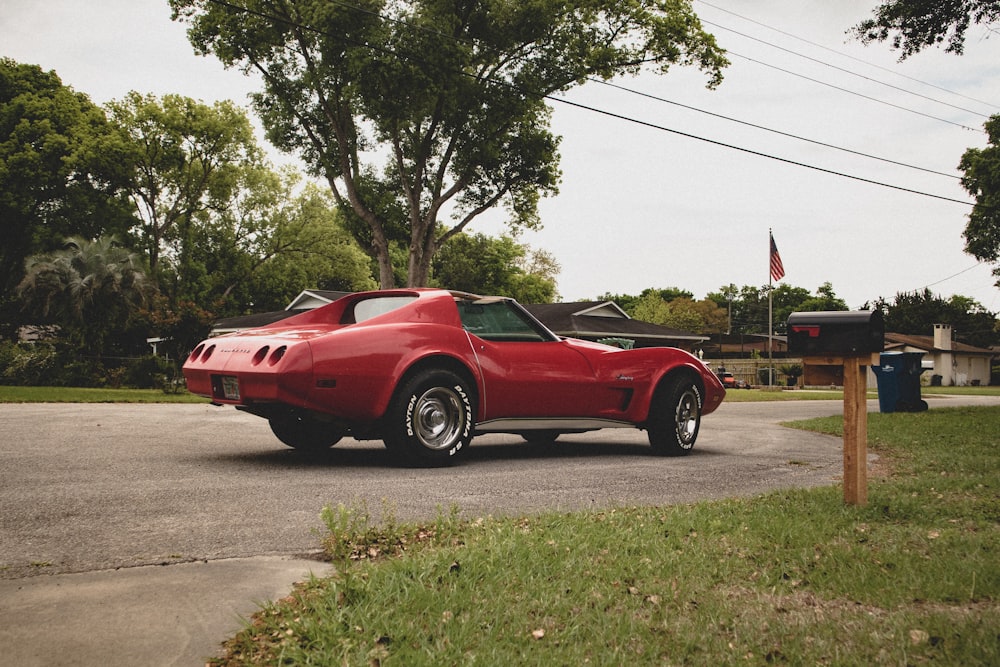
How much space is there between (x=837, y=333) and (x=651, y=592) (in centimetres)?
258

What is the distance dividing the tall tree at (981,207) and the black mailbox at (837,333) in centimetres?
2438

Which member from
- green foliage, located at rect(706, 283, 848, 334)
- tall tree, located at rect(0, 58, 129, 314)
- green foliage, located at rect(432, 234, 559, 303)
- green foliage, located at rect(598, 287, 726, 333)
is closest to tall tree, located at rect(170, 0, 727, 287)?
tall tree, located at rect(0, 58, 129, 314)

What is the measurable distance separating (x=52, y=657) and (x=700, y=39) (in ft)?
97.1

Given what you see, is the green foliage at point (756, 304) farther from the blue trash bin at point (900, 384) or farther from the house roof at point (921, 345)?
the blue trash bin at point (900, 384)

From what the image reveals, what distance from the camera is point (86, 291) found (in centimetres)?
2883

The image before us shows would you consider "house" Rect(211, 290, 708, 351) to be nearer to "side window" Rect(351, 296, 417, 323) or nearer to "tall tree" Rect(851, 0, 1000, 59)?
"tall tree" Rect(851, 0, 1000, 59)

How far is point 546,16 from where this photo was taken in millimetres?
27484

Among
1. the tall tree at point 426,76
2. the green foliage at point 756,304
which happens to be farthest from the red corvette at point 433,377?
the green foliage at point 756,304

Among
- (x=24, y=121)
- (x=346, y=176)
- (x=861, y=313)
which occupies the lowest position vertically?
(x=861, y=313)

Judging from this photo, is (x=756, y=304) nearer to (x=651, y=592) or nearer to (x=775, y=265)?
(x=775, y=265)

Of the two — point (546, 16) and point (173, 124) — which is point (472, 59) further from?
point (173, 124)

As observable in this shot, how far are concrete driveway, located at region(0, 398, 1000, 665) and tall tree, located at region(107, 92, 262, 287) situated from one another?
37.5 m

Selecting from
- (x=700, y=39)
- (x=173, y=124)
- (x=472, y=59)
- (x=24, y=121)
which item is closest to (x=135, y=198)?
(x=173, y=124)

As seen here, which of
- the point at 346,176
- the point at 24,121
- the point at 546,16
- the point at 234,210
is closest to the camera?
the point at 546,16
